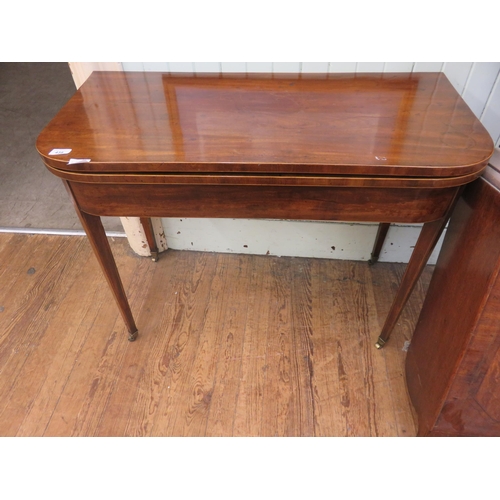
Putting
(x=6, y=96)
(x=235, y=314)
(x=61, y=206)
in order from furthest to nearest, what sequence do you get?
1. (x=6, y=96)
2. (x=61, y=206)
3. (x=235, y=314)

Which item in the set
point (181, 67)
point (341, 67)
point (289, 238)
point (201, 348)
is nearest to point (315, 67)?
point (341, 67)

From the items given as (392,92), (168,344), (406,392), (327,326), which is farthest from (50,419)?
(392,92)

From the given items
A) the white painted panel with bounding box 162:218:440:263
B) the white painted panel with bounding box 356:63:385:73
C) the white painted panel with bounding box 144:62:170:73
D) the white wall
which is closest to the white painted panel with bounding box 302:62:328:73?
the white wall

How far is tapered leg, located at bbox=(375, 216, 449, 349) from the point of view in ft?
3.49

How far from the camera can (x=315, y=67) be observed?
1327 mm

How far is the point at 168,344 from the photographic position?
4.81ft

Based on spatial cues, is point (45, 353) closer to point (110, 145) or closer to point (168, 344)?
point (168, 344)

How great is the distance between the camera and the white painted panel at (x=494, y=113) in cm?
129

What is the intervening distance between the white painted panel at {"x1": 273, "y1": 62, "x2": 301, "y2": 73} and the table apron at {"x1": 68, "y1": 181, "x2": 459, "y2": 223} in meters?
0.58

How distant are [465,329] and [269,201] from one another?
55cm

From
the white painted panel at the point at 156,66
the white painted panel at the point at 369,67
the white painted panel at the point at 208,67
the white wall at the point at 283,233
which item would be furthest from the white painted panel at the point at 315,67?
the white painted panel at the point at 156,66

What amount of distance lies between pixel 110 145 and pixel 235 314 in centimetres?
82

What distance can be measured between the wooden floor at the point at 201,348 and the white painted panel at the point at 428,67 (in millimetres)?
773

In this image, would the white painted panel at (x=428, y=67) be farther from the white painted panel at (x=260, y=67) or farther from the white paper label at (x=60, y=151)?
the white paper label at (x=60, y=151)
